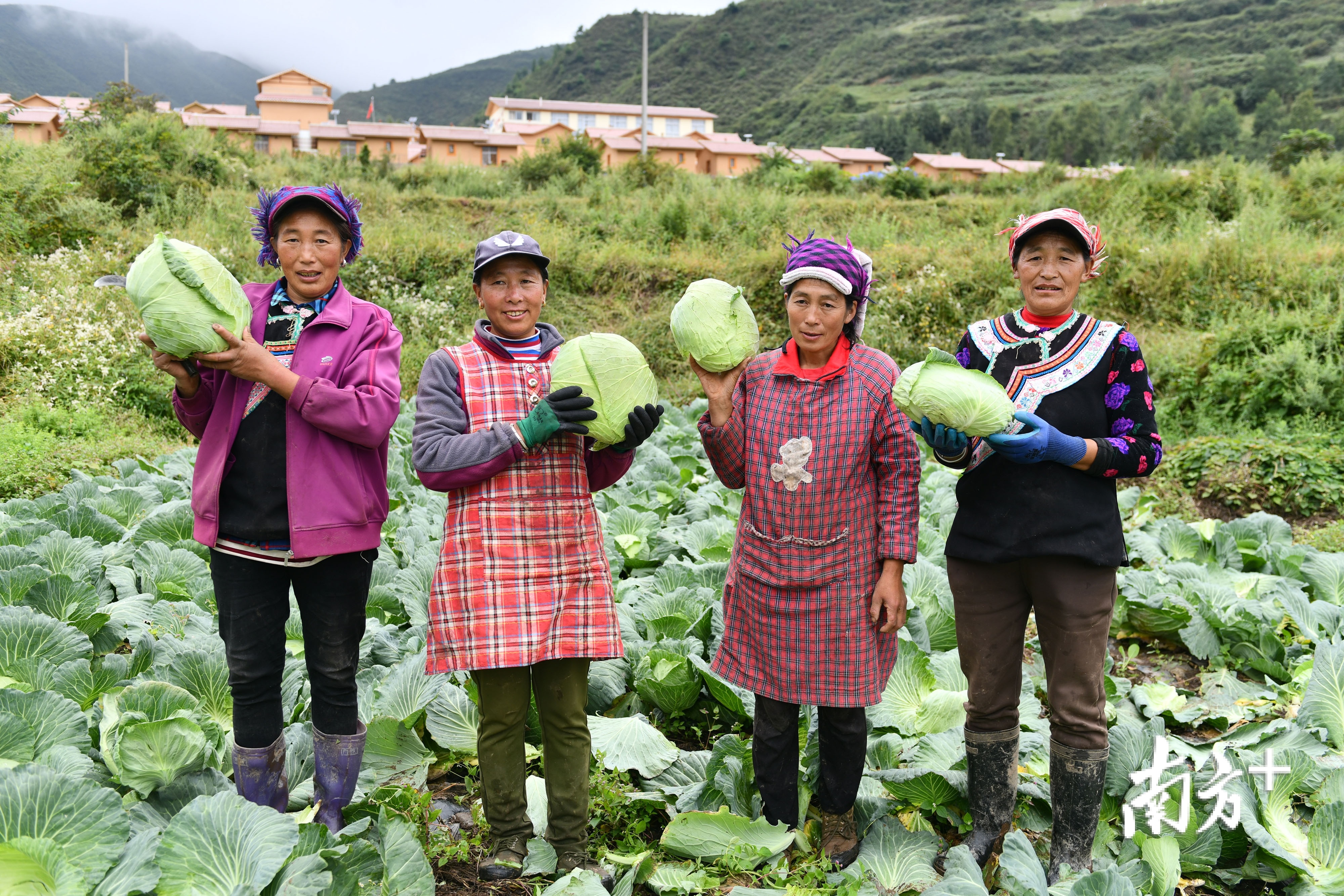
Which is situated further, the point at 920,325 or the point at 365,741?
the point at 920,325

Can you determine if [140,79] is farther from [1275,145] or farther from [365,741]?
[365,741]

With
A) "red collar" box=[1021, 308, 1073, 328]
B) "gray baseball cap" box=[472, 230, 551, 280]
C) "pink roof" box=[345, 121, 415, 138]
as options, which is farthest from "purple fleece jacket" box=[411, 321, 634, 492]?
"pink roof" box=[345, 121, 415, 138]

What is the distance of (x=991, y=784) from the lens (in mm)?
2682

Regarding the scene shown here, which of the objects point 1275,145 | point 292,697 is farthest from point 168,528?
point 1275,145

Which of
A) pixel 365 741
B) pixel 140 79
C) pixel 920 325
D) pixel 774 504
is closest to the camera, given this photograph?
pixel 774 504

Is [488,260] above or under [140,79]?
under

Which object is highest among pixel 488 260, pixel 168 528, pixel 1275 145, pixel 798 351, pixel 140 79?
pixel 140 79

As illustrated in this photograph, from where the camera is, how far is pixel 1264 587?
4754 millimetres

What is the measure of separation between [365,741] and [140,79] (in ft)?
781

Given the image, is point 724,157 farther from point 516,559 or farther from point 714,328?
point 516,559

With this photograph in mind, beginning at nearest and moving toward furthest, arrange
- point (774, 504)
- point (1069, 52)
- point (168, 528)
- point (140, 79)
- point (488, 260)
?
point (488, 260) → point (774, 504) → point (168, 528) → point (1069, 52) → point (140, 79)

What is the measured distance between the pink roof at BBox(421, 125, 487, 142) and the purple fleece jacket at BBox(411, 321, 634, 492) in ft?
132

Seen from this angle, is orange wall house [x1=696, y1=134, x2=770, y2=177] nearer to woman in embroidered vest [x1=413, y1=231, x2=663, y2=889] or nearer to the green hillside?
woman in embroidered vest [x1=413, y1=231, x2=663, y2=889]

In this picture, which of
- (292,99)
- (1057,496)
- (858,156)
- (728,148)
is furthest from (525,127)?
(1057,496)
